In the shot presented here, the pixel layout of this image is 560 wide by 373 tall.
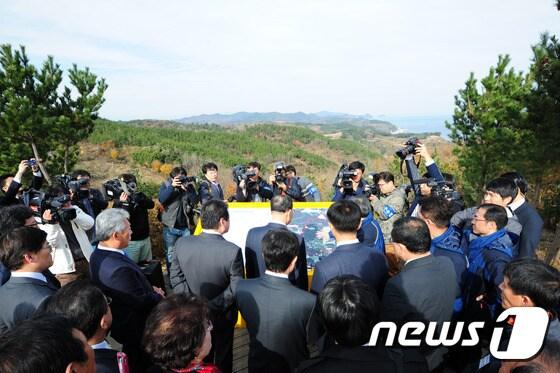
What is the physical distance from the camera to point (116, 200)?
199 inches

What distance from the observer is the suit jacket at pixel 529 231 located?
3.94 m

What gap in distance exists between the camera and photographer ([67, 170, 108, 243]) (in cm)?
496

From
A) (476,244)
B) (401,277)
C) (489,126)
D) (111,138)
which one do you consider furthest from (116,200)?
(111,138)

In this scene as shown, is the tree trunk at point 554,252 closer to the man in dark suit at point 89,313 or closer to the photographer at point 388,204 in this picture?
Answer: the photographer at point 388,204

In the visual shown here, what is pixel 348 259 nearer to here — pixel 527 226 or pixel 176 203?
pixel 527 226

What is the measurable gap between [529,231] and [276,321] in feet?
10.4

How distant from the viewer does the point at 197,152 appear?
105 ft

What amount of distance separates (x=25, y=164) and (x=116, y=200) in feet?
4.51

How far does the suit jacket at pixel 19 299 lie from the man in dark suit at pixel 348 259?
1959mm

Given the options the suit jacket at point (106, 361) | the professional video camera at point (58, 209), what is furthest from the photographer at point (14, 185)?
the suit jacket at point (106, 361)

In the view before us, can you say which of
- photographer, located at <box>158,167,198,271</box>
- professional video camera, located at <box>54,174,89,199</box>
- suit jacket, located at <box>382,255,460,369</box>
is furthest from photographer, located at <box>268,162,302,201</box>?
suit jacket, located at <box>382,255,460,369</box>

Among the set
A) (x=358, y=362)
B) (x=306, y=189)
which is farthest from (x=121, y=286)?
(x=306, y=189)

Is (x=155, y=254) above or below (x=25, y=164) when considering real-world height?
below

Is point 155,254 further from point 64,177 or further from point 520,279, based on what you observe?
point 520,279
